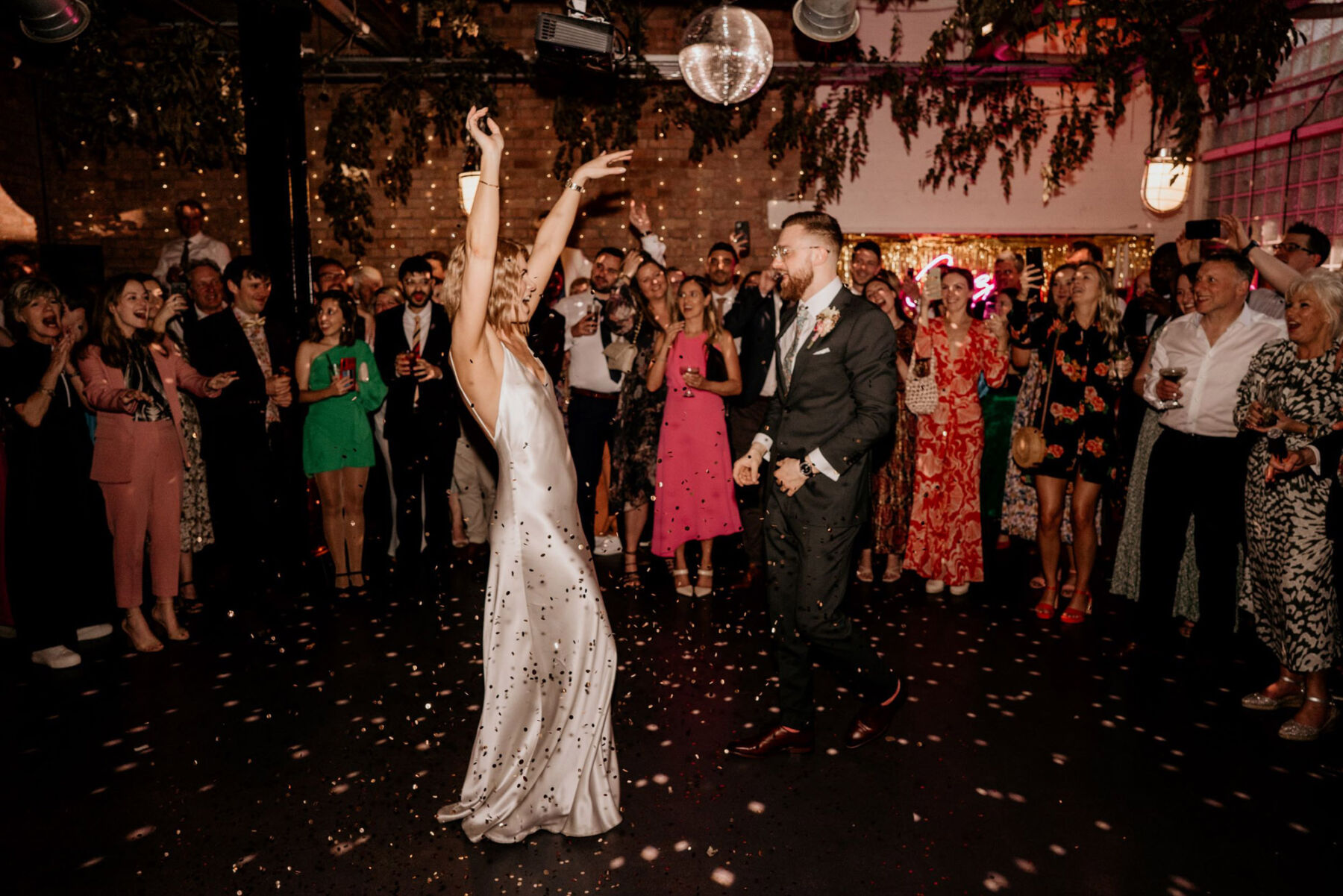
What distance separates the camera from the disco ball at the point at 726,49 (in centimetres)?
490

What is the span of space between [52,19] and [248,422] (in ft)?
11.1

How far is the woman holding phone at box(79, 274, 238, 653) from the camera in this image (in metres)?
3.86

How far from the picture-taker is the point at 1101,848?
2.42 m

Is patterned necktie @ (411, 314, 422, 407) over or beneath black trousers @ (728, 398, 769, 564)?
over

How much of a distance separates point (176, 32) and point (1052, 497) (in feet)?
25.6

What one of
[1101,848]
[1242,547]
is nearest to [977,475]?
[1242,547]

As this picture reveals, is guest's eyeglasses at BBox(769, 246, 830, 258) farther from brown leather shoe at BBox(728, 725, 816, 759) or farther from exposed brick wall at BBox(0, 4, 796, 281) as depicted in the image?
exposed brick wall at BBox(0, 4, 796, 281)

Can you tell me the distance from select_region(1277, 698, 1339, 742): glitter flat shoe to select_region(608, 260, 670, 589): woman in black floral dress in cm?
294

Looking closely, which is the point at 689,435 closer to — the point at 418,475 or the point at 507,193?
the point at 418,475

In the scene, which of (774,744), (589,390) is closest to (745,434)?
(589,390)

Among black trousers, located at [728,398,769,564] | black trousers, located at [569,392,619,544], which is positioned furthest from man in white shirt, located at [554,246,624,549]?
black trousers, located at [728,398,769,564]

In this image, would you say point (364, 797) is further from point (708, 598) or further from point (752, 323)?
point (752, 323)

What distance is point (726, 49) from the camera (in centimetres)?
491

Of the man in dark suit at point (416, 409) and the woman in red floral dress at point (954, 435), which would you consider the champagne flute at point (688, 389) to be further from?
the man in dark suit at point (416, 409)
